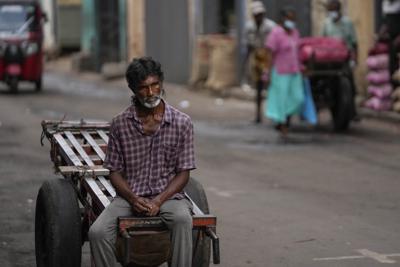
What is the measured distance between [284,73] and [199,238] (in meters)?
8.32

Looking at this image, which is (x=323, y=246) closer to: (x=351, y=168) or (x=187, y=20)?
(x=351, y=168)

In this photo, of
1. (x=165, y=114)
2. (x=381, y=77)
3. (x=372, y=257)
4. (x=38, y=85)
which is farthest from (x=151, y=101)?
(x=38, y=85)

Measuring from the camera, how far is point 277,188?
10.3 m

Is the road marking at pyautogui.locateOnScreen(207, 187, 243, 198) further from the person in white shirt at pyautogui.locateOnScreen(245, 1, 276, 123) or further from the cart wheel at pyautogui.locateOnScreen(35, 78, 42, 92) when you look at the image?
the cart wheel at pyautogui.locateOnScreen(35, 78, 42, 92)

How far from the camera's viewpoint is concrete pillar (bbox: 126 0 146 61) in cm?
2830

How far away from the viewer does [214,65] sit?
877 inches

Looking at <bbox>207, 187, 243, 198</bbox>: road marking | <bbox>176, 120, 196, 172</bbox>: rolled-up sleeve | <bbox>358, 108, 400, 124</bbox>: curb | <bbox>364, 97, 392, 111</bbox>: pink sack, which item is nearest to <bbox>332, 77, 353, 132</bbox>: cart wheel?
<bbox>358, 108, 400, 124</bbox>: curb

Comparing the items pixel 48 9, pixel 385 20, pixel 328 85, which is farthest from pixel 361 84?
pixel 48 9

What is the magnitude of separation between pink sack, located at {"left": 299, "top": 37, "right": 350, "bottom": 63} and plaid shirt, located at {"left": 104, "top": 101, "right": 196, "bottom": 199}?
8.64 m

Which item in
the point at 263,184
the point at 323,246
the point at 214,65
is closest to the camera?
the point at 323,246

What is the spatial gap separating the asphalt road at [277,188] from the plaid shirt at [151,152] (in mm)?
1481

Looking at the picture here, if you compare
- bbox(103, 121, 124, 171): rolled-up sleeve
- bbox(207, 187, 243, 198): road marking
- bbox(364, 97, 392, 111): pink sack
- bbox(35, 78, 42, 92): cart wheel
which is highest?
bbox(103, 121, 124, 171): rolled-up sleeve

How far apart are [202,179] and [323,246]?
3.44 meters

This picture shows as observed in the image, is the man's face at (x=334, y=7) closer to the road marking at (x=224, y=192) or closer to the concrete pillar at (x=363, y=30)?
the concrete pillar at (x=363, y=30)
